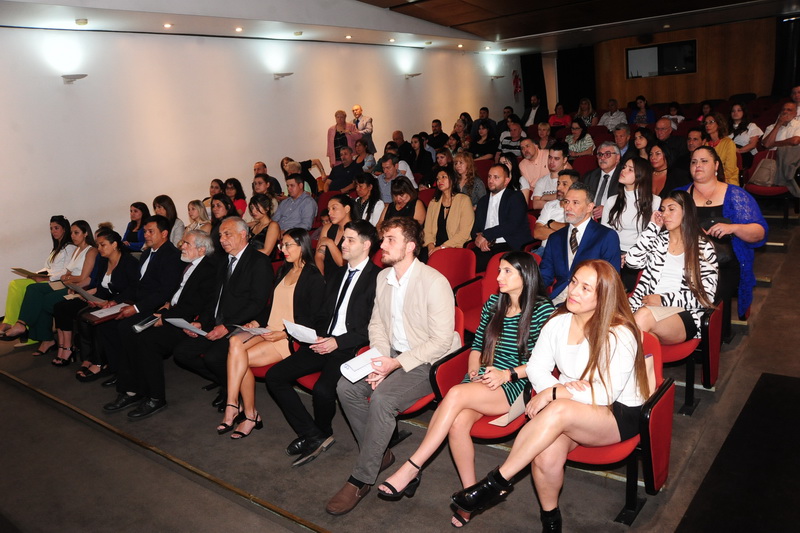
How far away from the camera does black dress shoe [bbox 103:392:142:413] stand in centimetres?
483

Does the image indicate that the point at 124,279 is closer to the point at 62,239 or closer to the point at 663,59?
the point at 62,239

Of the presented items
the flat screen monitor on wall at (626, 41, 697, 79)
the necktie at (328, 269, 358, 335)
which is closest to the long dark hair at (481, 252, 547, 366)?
the necktie at (328, 269, 358, 335)

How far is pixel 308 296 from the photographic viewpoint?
415cm

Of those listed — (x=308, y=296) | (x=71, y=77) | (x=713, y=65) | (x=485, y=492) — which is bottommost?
(x=485, y=492)

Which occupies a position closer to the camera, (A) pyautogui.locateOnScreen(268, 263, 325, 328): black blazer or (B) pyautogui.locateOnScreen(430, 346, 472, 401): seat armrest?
(B) pyautogui.locateOnScreen(430, 346, 472, 401): seat armrest

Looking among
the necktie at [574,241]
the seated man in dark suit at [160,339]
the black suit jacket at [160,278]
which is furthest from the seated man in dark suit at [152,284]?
the necktie at [574,241]

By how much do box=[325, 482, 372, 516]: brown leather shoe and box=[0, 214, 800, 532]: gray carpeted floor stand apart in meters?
0.04

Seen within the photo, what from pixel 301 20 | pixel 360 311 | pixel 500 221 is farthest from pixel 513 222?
pixel 301 20

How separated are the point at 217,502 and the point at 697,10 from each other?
1239 centimetres

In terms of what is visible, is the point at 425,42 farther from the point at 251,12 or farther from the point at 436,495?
the point at 436,495

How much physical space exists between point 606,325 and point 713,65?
1523cm

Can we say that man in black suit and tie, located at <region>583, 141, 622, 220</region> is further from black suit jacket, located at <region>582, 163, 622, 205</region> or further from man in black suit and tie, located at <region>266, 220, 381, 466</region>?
man in black suit and tie, located at <region>266, 220, 381, 466</region>

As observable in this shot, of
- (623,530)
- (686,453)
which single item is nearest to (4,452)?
(623,530)

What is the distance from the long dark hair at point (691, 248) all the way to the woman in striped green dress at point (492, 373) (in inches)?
37.6
